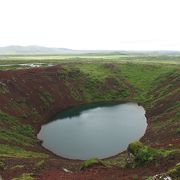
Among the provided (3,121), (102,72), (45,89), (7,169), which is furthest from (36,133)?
(102,72)

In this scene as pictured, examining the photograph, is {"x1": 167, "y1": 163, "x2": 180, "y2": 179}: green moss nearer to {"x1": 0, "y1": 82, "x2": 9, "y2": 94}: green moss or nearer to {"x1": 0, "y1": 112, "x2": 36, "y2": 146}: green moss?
{"x1": 0, "y1": 112, "x2": 36, "y2": 146}: green moss

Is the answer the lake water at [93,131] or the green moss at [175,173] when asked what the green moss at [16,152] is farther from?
the green moss at [175,173]

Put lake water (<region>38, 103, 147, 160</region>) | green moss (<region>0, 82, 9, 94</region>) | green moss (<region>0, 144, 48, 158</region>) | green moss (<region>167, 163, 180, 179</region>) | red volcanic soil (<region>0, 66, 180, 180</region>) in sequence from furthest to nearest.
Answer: green moss (<region>0, 82, 9, 94</region>)
lake water (<region>38, 103, 147, 160</region>)
green moss (<region>0, 144, 48, 158</region>)
red volcanic soil (<region>0, 66, 180, 180</region>)
green moss (<region>167, 163, 180, 179</region>)

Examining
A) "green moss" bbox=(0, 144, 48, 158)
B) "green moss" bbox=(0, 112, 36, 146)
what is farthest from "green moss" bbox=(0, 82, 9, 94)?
"green moss" bbox=(0, 144, 48, 158)

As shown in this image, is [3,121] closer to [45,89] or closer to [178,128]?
[45,89]

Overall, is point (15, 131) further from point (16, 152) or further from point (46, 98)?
point (46, 98)

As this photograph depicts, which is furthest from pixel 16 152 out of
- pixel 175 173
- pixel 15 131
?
pixel 175 173

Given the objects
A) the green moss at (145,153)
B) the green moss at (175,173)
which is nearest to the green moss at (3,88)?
the green moss at (145,153)
